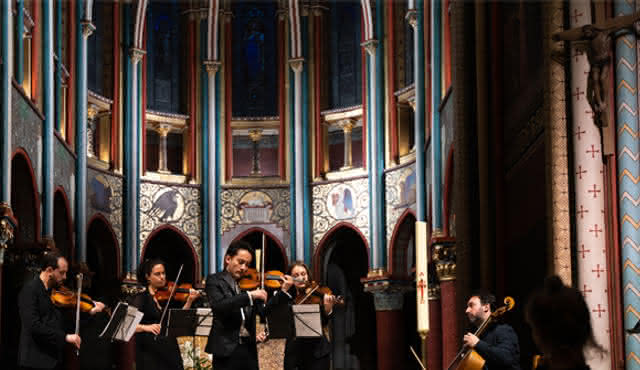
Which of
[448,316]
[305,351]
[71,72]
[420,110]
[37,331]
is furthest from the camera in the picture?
[71,72]

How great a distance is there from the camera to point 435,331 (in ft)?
70.2

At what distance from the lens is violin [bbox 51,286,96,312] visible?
11.5 m

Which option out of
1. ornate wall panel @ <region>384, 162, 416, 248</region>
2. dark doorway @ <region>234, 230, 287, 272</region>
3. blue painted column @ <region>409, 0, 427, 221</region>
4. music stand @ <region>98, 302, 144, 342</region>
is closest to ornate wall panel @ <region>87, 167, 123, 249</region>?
dark doorway @ <region>234, 230, 287, 272</region>

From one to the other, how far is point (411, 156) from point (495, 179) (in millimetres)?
9318

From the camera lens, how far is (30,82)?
20422 mm

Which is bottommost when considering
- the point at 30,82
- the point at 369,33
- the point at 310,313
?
the point at 310,313

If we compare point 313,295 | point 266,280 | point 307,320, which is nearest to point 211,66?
point 313,295

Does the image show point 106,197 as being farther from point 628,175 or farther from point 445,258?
point 628,175

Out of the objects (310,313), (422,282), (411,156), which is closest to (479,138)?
(310,313)

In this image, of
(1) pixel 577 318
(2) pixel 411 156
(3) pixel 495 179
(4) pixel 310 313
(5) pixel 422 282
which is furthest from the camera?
(2) pixel 411 156

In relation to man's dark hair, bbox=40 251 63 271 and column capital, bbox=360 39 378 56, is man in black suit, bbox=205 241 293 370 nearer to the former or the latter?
man's dark hair, bbox=40 251 63 271

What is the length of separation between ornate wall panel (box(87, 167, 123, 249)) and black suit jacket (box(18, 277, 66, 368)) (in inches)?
579

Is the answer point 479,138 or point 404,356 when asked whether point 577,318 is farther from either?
point 404,356

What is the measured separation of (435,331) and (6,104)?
832 centimetres
